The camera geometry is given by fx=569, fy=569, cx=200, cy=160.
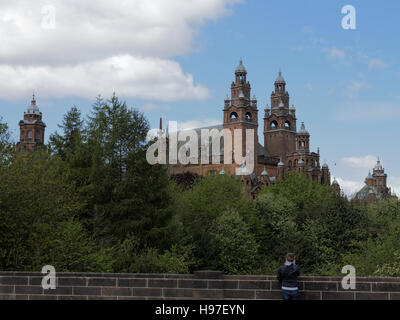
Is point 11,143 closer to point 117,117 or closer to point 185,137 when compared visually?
point 117,117

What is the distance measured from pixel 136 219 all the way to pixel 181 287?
31633 mm

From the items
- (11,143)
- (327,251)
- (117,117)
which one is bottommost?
(327,251)

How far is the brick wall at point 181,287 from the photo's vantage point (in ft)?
55.7

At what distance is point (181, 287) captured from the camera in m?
17.4

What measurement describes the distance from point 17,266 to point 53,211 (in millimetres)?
5685

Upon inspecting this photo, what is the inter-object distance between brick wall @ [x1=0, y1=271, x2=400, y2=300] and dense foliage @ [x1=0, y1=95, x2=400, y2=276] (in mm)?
19077

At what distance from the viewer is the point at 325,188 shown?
102m

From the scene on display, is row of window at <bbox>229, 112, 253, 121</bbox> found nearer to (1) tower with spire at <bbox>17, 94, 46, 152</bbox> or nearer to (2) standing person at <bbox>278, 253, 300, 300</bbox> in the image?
(1) tower with spire at <bbox>17, 94, 46, 152</bbox>

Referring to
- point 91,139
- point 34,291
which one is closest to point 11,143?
point 91,139


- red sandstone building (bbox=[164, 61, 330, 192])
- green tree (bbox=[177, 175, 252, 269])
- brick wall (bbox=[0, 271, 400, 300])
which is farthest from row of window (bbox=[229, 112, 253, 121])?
brick wall (bbox=[0, 271, 400, 300])

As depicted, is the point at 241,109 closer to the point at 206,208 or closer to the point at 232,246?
Answer: the point at 206,208

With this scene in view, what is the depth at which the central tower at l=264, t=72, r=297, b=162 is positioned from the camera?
15800cm

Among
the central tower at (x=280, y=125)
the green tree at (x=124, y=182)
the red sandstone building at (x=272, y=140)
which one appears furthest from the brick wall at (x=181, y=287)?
the central tower at (x=280, y=125)

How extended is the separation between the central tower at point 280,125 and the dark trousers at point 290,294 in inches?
5533
